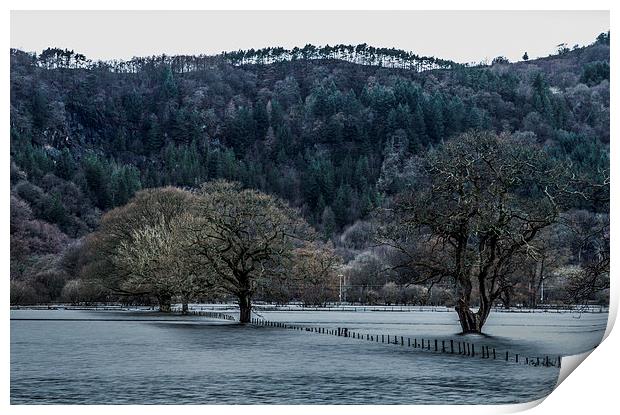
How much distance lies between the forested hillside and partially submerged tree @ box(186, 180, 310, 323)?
4675 mm

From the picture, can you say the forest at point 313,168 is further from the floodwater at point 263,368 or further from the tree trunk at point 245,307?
the floodwater at point 263,368

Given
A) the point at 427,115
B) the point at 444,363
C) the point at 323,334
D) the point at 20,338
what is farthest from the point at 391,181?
the point at 444,363

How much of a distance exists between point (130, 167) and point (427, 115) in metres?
31.6

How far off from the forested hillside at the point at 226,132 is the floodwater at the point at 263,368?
9617 millimetres

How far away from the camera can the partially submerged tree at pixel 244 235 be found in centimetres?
4928

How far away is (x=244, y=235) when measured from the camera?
5044 centimetres

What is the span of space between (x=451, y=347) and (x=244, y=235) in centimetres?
1750

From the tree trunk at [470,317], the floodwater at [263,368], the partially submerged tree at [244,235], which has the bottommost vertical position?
the floodwater at [263,368]

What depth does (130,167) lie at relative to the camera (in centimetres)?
6488

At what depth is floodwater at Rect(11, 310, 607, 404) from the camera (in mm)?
24375

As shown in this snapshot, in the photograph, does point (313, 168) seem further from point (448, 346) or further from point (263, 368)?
point (263, 368)
